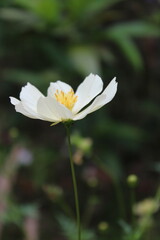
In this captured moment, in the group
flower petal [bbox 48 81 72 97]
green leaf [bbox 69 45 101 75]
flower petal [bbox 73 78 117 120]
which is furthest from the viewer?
green leaf [bbox 69 45 101 75]

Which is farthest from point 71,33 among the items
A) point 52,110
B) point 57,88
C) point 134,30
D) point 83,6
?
point 52,110

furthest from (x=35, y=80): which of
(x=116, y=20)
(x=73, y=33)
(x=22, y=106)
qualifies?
(x=22, y=106)

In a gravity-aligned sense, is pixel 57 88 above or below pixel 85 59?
below

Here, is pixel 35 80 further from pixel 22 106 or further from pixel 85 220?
pixel 22 106

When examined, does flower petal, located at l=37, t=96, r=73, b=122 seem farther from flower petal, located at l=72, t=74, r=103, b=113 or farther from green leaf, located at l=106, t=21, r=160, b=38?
green leaf, located at l=106, t=21, r=160, b=38

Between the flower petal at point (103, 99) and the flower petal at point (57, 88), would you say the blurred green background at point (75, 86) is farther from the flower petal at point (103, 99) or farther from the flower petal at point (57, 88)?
the flower petal at point (103, 99)

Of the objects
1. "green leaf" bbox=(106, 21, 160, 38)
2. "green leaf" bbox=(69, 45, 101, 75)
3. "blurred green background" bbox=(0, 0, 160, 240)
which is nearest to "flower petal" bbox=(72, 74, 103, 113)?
"blurred green background" bbox=(0, 0, 160, 240)

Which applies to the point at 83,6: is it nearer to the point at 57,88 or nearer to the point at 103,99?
the point at 57,88
